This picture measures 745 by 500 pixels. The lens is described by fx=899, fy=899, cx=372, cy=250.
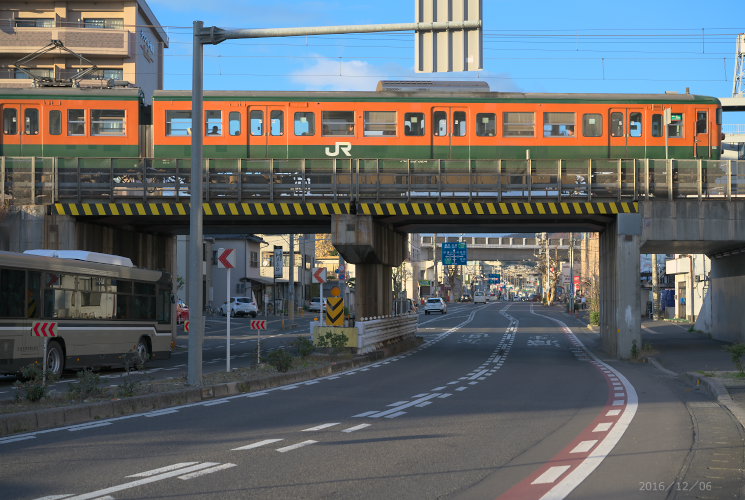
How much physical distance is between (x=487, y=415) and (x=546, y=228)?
22750 mm

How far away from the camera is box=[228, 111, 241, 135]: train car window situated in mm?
30625

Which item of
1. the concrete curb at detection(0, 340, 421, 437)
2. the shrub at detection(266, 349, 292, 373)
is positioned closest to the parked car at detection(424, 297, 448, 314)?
the concrete curb at detection(0, 340, 421, 437)

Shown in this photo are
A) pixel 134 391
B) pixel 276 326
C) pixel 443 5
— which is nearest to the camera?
pixel 443 5

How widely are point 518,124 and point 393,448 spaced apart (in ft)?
73.1

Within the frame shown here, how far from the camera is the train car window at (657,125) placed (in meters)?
31.0

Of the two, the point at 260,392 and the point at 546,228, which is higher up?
the point at 546,228

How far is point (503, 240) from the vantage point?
122 m

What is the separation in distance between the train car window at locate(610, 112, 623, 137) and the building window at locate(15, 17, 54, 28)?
41660 mm

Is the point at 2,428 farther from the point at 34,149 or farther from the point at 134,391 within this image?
the point at 34,149

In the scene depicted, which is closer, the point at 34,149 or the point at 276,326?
the point at 34,149

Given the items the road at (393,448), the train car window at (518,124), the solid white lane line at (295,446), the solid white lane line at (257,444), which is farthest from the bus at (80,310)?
the train car window at (518,124)

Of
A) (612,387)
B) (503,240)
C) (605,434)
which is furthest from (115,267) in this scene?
(503,240)

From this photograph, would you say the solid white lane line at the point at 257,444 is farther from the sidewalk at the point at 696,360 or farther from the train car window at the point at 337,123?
the train car window at the point at 337,123

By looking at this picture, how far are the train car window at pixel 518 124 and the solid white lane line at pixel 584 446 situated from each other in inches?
828
